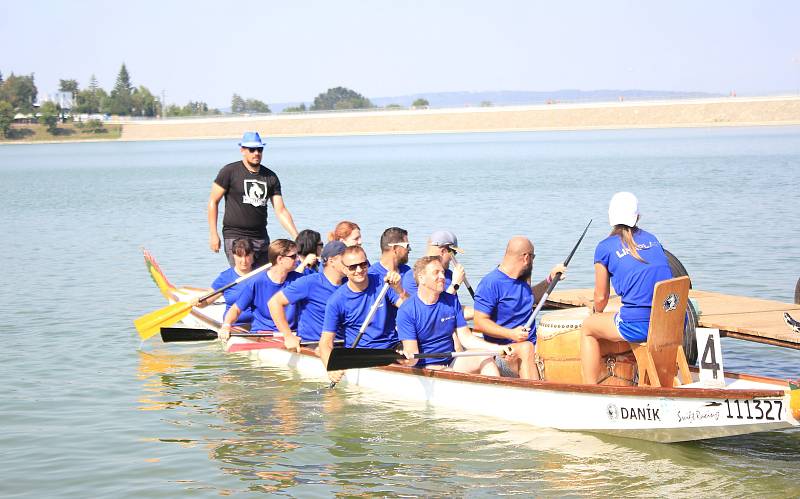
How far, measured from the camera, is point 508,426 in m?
9.51

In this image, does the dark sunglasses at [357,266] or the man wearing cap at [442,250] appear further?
the man wearing cap at [442,250]

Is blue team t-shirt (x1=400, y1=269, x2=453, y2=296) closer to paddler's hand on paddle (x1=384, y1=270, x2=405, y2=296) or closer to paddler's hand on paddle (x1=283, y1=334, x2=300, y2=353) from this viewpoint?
paddler's hand on paddle (x1=384, y1=270, x2=405, y2=296)

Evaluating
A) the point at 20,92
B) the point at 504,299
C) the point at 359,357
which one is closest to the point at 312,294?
the point at 359,357

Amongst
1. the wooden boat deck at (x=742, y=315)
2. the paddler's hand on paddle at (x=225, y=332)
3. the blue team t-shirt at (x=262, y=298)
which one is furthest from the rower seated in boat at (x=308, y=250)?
the wooden boat deck at (x=742, y=315)

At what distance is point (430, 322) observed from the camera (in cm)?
928

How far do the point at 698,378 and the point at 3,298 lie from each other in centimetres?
1288

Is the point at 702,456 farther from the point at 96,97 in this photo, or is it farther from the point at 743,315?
the point at 96,97

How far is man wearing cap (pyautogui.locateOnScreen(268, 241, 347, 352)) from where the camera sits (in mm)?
10312

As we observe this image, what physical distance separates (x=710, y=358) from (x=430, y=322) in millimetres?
2329

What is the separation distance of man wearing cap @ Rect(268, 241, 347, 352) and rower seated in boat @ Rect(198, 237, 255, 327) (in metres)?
1.31

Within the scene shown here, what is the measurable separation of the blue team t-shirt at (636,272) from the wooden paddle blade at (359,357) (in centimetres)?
213

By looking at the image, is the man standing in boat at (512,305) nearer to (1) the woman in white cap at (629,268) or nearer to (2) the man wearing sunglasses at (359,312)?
(2) the man wearing sunglasses at (359,312)

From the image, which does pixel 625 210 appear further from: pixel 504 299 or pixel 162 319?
pixel 162 319

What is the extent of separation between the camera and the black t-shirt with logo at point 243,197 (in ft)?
41.7
